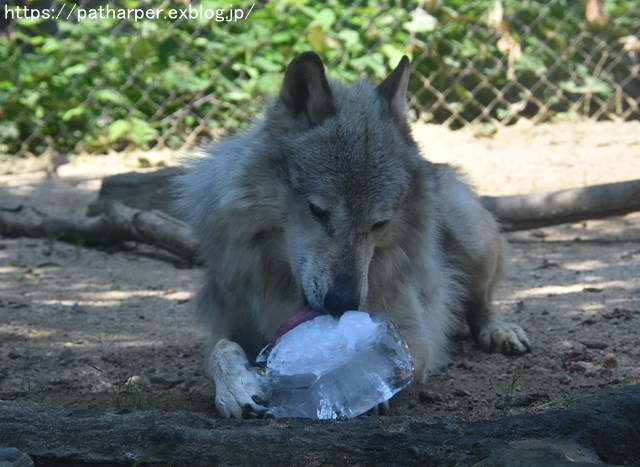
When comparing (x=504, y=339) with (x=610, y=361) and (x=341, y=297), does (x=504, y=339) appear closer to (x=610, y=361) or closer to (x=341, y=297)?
(x=610, y=361)

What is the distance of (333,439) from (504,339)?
2245 mm

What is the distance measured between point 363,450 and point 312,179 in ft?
4.10

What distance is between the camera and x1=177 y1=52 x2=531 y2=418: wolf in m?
3.41

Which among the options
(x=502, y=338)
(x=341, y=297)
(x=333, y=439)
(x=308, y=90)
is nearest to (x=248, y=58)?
(x=502, y=338)

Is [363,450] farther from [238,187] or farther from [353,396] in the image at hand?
[238,187]

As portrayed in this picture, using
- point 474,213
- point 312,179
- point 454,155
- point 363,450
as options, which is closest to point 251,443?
point 363,450

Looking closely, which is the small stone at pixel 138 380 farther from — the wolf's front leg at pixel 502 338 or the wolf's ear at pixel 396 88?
the wolf's front leg at pixel 502 338

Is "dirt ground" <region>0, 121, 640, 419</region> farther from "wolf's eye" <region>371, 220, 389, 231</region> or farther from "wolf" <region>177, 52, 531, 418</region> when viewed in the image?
"wolf's eye" <region>371, 220, 389, 231</region>

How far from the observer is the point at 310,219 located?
137 inches

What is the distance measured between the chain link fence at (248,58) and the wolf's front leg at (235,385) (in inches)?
Result: 213

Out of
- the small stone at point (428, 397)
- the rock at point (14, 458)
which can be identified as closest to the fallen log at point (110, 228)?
the small stone at point (428, 397)

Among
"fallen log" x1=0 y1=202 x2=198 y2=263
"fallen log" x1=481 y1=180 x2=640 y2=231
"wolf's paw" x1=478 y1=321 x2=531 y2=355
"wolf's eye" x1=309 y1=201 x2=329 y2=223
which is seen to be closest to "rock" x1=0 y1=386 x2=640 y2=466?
"wolf's eye" x1=309 y1=201 x2=329 y2=223

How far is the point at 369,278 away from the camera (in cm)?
380

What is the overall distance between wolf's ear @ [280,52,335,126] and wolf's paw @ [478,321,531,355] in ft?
5.62
